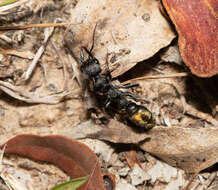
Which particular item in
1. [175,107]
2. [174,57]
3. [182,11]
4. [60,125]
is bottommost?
[60,125]

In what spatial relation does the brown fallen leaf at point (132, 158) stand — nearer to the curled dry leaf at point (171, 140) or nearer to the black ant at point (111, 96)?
the curled dry leaf at point (171, 140)

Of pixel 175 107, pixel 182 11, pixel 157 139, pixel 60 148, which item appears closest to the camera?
pixel 182 11

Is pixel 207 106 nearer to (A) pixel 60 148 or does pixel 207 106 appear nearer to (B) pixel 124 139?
(B) pixel 124 139

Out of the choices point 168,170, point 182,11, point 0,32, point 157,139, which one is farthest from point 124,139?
point 0,32

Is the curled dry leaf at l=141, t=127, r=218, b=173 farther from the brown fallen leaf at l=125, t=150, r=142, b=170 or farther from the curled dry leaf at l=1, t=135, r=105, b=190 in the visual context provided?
the curled dry leaf at l=1, t=135, r=105, b=190

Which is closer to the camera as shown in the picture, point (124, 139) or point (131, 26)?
point (131, 26)

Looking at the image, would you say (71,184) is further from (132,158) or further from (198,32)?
(198,32)

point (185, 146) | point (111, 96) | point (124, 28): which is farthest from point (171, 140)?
point (124, 28)
